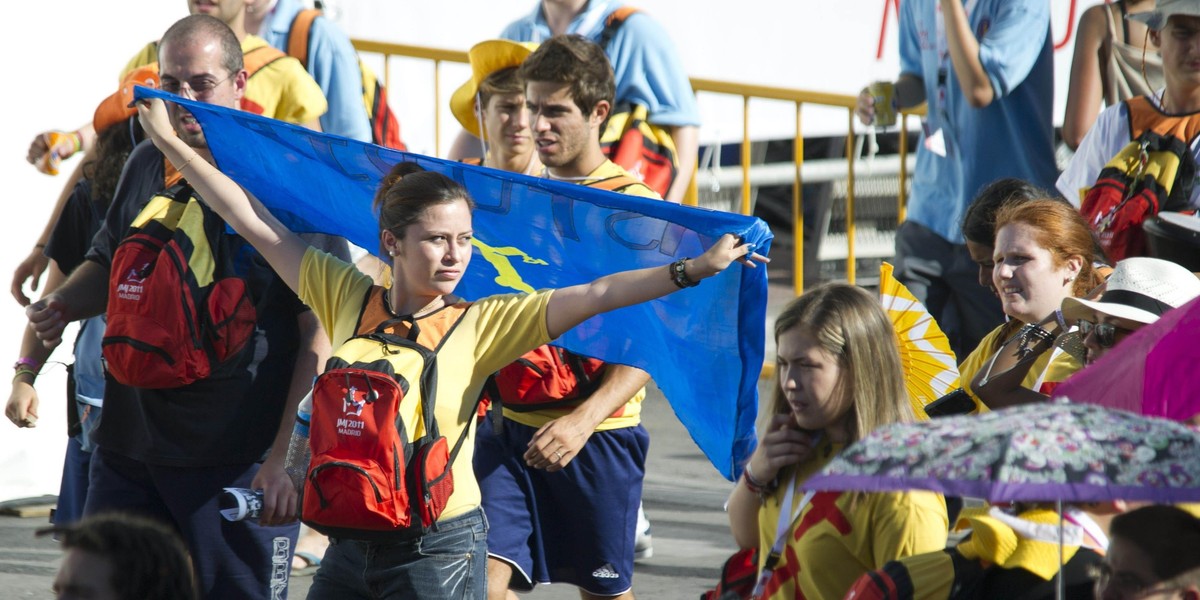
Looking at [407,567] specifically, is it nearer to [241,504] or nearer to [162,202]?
[241,504]

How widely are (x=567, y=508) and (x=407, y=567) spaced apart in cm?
119

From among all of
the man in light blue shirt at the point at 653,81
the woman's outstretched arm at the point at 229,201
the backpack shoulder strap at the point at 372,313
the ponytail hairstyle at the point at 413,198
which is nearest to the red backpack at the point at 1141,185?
the man in light blue shirt at the point at 653,81

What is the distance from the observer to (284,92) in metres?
5.46

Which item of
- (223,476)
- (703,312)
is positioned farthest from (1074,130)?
(223,476)

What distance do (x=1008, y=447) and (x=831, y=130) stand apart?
20.6 feet

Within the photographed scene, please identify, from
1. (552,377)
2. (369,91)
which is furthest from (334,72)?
(552,377)

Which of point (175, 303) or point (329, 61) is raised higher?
point (329, 61)

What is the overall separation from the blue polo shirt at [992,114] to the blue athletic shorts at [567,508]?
214cm

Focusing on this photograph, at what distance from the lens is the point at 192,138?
14.8 feet

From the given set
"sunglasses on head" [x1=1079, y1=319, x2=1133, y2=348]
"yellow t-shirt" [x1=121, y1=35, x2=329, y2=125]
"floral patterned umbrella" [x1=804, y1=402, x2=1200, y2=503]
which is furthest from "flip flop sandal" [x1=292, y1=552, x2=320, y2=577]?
"floral patterned umbrella" [x1=804, y1=402, x2=1200, y2=503]

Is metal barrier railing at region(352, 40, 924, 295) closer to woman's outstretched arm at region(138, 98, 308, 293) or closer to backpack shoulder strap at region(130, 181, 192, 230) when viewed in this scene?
backpack shoulder strap at region(130, 181, 192, 230)

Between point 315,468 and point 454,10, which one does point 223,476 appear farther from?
point 454,10

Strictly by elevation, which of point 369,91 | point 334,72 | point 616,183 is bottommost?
point 616,183

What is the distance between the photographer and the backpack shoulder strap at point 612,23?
6199 millimetres
